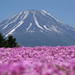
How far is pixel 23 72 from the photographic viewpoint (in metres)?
3.81

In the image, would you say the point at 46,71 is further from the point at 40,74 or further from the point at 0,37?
the point at 0,37

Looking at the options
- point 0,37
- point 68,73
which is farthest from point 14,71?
point 0,37

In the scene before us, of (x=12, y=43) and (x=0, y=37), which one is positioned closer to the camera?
(x=0, y=37)

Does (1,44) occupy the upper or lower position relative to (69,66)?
upper

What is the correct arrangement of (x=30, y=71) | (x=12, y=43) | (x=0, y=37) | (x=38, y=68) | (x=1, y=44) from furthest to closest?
(x=12, y=43) < (x=0, y=37) < (x=1, y=44) < (x=38, y=68) < (x=30, y=71)

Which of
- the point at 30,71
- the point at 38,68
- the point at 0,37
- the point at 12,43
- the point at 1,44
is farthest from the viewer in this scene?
the point at 12,43

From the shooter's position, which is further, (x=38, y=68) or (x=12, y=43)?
(x=12, y=43)

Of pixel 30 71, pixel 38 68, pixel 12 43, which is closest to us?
pixel 30 71

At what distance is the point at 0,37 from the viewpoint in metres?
46.9

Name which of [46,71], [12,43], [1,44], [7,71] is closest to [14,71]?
[7,71]

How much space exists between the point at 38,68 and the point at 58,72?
0.33 metres

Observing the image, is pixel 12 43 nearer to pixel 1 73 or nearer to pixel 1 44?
pixel 1 44

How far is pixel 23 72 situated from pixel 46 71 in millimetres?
242

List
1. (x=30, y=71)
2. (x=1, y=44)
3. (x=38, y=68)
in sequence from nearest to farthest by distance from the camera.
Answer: (x=30, y=71) < (x=38, y=68) < (x=1, y=44)
